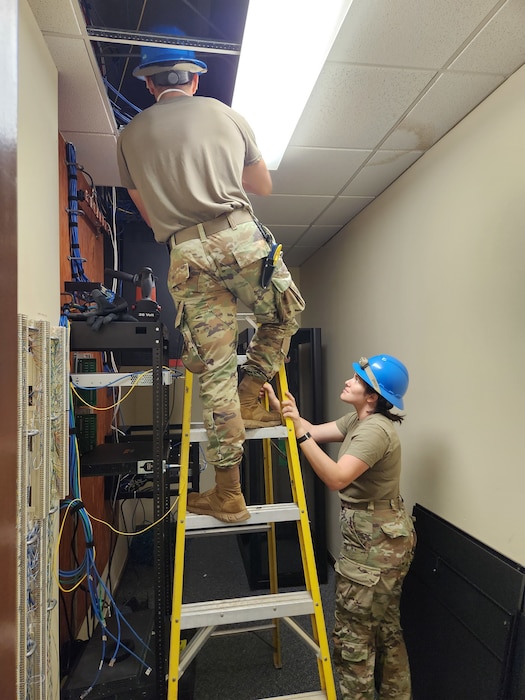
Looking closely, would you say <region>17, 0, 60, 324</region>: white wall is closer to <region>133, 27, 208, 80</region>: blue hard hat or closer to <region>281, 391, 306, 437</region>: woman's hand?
<region>133, 27, 208, 80</region>: blue hard hat

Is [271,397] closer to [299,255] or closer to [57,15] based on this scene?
[57,15]

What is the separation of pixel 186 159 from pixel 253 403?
2.95 ft

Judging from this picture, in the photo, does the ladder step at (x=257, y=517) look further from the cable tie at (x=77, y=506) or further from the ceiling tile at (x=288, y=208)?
the ceiling tile at (x=288, y=208)

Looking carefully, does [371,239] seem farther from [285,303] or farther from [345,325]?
[285,303]

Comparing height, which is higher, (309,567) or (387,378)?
(387,378)

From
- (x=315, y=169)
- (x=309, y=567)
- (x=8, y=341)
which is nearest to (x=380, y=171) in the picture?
(x=315, y=169)

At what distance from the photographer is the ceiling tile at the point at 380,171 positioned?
79.3 inches

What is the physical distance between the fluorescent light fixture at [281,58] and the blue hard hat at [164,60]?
0.18 metres

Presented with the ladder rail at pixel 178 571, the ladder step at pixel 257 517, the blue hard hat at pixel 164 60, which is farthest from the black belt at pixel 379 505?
the blue hard hat at pixel 164 60

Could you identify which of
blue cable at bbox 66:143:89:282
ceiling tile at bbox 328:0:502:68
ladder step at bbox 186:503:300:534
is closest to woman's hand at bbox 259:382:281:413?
ladder step at bbox 186:503:300:534

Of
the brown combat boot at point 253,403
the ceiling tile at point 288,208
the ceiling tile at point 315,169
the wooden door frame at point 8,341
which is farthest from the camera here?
the ceiling tile at point 288,208

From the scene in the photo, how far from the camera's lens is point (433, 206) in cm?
191

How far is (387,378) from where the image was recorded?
1.80 metres

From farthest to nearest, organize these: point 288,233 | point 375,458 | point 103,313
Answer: point 288,233 < point 375,458 < point 103,313
